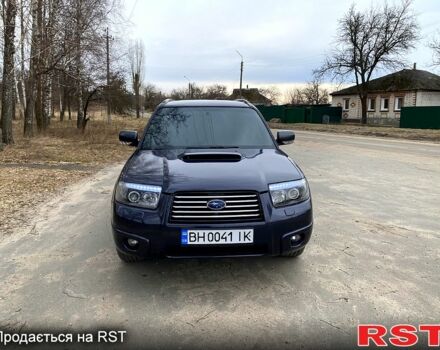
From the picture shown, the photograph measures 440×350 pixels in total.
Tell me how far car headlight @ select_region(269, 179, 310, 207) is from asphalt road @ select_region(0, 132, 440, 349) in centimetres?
80

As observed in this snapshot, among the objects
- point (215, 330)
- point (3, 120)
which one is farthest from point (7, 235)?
point (3, 120)

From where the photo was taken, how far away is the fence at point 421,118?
3095cm

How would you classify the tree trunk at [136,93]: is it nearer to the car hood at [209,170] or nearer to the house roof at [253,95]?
the house roof at [253,95]

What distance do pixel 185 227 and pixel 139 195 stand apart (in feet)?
1.74

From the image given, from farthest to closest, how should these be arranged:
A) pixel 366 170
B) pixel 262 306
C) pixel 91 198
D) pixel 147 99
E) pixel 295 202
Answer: pixel 147 99
pixel 366 170
pixel 91 198
pixel 295 202
pixel 262 306

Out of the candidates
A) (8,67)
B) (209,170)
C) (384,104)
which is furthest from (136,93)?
(209,170)

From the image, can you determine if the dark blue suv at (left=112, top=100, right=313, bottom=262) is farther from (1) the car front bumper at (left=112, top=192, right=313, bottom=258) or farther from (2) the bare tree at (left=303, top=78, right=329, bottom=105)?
(2) the bare tree at (left=303, top=78, right=329, bottom=105)

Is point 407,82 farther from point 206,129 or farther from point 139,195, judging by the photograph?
point 139,195

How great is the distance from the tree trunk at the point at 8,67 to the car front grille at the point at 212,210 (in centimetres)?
1207

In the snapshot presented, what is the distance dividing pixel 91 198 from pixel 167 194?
415 centimetres

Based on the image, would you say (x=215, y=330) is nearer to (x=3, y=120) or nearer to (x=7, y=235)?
(x=7, y=235)

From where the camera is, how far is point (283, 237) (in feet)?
11.1

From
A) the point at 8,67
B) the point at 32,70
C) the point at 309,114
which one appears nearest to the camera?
the point at 8,67

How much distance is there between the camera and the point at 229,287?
3588 millimetres
